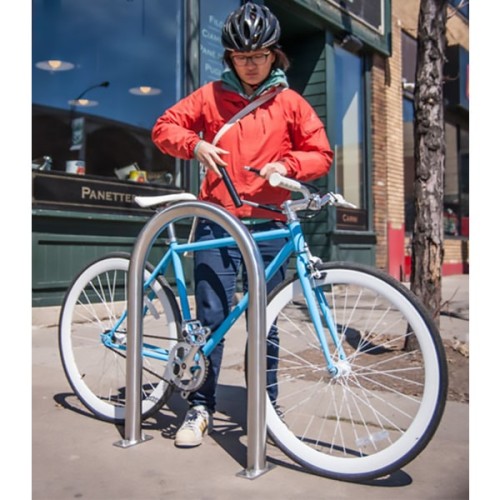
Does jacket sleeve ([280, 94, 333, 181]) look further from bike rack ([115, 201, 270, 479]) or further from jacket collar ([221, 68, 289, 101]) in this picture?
bike rack ([115, 201, 270, 479])

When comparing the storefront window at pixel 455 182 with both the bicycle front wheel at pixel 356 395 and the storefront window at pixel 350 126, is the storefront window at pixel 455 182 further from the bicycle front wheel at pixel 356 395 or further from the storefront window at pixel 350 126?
the bicycle front wheel at pixel 356 395

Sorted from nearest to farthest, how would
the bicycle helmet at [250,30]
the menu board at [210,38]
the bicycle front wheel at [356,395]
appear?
the bicycle front wheel at [356,395] < the bicycle helmet at [250,30] < the menu board at [210,38]

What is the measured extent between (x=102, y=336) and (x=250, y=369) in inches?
44.6

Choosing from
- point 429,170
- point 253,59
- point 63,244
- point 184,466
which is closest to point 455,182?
point 429,170

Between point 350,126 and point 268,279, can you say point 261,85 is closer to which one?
point 268,279

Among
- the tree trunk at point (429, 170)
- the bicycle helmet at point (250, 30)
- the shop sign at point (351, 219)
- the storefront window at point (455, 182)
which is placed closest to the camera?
the bicycle helmet at point (250, 30)

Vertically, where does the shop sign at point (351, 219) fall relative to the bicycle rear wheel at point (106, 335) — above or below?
above

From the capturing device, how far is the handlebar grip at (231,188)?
104 inches

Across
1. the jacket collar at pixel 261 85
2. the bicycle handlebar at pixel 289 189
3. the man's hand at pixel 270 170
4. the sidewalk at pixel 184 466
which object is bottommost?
the sidewalk at pixel 184 466

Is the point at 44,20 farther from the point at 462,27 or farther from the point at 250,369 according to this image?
A: the point at 462,27

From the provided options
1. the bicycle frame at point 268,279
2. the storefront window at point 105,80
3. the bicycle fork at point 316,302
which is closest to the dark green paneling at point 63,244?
the storefront window at point 105,80

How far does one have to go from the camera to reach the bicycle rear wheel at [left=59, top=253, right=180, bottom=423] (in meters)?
3.02

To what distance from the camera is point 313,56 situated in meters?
9.09
